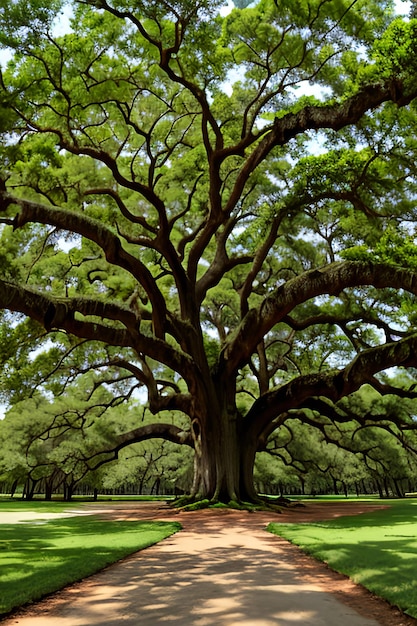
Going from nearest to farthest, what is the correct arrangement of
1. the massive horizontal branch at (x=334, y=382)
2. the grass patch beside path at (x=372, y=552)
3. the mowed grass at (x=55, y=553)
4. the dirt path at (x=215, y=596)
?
the dirt path at (x=215, y=596) → the grass patch beside path at (x=372, y=552) → the mowed grass at (x=55, y=553) → the massive horizontal branch at (x=334, y=382)

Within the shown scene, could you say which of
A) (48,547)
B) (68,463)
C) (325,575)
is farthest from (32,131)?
(68,463)

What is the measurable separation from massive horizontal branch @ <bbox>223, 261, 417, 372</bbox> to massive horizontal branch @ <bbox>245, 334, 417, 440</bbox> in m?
1.74

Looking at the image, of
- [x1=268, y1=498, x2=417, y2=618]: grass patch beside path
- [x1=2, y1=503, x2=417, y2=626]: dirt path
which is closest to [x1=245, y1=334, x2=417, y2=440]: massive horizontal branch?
[x1=268, y1=498, x2=417, y2=618]: grass patch beside path

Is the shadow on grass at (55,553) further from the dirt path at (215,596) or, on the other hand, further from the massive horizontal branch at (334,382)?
the massive horizontal branch at (334,382)

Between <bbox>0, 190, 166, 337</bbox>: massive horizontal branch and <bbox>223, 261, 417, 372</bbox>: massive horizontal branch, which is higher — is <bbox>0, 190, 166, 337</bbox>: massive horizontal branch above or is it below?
above

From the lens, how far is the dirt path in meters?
3.43

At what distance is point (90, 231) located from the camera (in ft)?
36.1

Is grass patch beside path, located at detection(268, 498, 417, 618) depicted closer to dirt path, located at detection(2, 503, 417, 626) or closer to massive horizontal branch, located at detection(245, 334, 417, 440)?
dirt path, located at detection(2, 503, 417, 626)

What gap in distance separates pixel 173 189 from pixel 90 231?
6.74 meters

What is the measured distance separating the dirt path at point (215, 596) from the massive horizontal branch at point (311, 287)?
A: 21.6ft

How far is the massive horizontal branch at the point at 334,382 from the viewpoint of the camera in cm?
1190

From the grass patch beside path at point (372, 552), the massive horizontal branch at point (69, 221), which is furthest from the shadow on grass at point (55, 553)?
the massive horizontal branch at point (69, 221)

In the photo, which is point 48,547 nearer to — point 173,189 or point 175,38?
point 175,38

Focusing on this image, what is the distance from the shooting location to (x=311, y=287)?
480 inches
